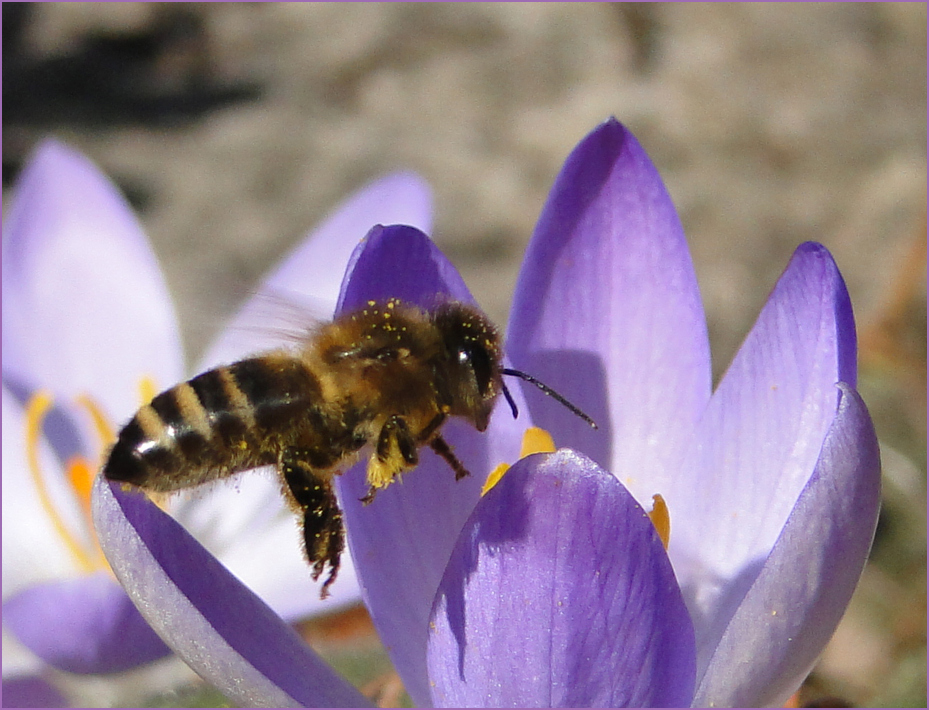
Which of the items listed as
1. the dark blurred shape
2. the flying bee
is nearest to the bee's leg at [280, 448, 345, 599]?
the flying bee

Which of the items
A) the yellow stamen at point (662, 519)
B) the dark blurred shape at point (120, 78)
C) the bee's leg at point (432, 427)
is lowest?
the yellow stamen at point (662, 519)

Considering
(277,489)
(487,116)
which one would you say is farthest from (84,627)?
(487,116)

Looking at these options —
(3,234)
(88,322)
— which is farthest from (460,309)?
(3,234)

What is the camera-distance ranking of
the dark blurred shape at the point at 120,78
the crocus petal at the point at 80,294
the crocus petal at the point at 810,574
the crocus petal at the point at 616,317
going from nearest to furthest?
the crocus petal at the point at 810,574, the crocus petal at the point at 616,317, the crocus petal at the point at 80,294, the dark blurred shape at the point at 120,78

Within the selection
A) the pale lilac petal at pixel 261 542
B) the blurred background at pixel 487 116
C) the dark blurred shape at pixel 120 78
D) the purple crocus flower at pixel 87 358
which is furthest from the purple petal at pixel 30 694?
the dark blurred shape at pixel 120 78

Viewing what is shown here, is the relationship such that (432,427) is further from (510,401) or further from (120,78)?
(120,78)

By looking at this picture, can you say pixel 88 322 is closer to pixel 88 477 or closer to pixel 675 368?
pixel 88 477

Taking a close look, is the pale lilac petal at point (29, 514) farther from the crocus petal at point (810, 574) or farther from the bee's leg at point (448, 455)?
the crocus petal at point (810, 574)
